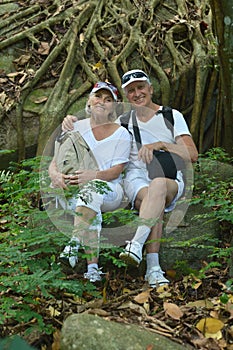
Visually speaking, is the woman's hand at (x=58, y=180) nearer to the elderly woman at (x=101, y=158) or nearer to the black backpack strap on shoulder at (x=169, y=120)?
the elderly woman at (x=101, y=158)

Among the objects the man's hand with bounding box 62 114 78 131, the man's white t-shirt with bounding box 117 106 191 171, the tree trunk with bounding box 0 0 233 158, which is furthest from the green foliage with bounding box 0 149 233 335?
the tree trunk with bounding box 0 0 233 158

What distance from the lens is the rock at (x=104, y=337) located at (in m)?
2.63

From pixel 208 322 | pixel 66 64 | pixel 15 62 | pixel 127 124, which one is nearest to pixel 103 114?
pixel 127 124

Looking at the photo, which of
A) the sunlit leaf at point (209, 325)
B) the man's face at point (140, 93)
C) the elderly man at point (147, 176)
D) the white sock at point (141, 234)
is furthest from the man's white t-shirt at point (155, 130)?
the sunlit leaf at point (209, 325)

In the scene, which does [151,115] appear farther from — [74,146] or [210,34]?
[210,34]

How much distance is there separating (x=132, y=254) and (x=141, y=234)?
181 mm

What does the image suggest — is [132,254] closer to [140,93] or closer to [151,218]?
[151,218]

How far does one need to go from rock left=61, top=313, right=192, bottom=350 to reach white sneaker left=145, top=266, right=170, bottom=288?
1.08 metres

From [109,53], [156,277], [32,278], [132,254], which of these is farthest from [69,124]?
[109,53]

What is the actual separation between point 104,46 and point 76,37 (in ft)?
1.22

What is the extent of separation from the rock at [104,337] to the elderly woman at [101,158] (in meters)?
1.12

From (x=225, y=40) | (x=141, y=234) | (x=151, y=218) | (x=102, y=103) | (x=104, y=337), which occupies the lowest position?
(x=104, y=337)

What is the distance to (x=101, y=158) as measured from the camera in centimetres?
439

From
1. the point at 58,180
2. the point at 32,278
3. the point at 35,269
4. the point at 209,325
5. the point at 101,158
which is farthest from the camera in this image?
the point at 101,158
